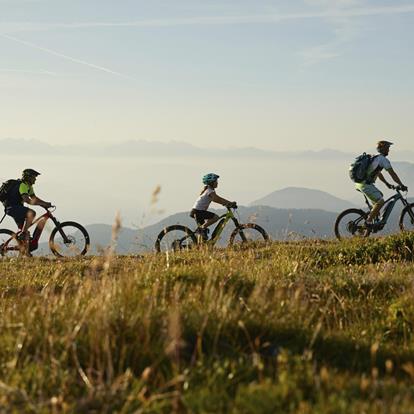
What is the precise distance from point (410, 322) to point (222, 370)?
2.62 metres

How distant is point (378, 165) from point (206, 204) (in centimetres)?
493

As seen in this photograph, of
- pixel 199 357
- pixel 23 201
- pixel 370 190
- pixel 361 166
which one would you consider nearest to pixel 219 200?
pixel 361 166

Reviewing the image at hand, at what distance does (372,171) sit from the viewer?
1772 centimetres

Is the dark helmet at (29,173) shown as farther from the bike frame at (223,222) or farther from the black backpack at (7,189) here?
the bike frame at (223,222)

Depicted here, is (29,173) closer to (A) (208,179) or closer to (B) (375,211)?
(A) (208,179)

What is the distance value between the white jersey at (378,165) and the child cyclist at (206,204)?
13.1ft

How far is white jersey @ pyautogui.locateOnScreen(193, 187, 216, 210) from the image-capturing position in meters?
17.1

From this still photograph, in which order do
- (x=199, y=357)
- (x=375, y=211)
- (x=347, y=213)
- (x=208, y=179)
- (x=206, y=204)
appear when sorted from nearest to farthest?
(x=199, y=357) < (x=208, y=179) < (x=206, y=204) < (x=375, y=211) < (x=347, y=213)

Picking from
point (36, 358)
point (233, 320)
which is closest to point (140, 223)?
point (233, 320)

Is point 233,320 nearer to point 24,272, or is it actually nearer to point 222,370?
point 222,370

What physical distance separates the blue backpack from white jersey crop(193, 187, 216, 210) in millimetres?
4087

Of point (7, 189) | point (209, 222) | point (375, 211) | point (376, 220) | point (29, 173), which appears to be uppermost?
point (29, 173)

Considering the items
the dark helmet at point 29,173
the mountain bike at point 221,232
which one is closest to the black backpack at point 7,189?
the dark helmet at point 29,173

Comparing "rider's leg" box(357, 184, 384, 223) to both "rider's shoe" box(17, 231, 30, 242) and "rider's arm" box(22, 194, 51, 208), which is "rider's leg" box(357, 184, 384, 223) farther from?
"rider's shoe" box(17, 231, 30, 242)
